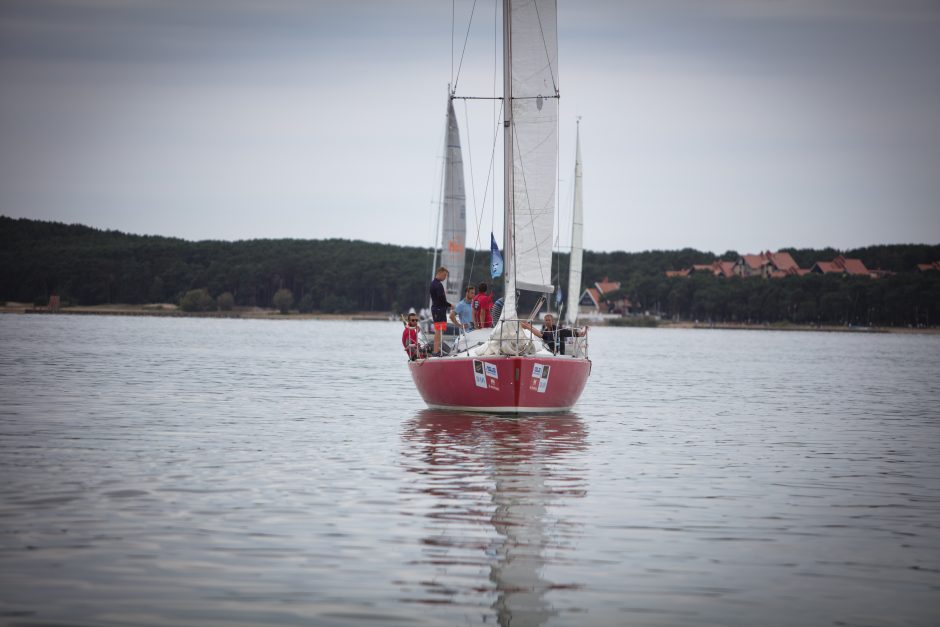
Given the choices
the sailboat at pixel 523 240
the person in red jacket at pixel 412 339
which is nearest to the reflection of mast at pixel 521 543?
the sailboat at pixel 523 240

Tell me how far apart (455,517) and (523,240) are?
13.4 metres

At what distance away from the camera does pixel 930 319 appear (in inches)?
7259

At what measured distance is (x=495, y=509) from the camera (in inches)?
539

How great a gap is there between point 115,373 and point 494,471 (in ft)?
88.3

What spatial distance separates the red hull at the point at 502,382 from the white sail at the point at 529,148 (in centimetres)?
175

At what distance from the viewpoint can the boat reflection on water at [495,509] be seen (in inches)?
383

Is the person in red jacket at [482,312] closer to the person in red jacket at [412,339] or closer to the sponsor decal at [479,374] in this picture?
the person in red jacket at [412,339]

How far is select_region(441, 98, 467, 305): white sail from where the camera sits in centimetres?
4069

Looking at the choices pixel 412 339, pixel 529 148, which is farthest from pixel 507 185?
pixel 412 339

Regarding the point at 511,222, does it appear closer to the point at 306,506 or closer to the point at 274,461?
the point at 274,461

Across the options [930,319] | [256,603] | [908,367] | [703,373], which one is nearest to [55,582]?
[256,603]

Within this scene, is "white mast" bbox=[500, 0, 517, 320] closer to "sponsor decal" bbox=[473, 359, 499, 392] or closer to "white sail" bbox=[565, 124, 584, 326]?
"sponsor decal" bbox=[473, 359, 499, 392]

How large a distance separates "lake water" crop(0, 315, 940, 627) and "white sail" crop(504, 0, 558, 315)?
345 centimetres

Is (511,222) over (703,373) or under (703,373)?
over
